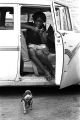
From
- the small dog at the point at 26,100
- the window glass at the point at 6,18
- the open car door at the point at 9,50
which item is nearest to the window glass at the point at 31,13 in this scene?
the window glass at the point at 6,18

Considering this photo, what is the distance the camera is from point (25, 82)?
907 centimetres

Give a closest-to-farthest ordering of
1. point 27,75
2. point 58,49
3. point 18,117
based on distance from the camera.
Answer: point 18,117, point 58,49, point 27,75

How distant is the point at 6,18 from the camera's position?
9.38m

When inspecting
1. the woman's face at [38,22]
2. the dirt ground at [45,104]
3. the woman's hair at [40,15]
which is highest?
the woman's hair at [40,15]

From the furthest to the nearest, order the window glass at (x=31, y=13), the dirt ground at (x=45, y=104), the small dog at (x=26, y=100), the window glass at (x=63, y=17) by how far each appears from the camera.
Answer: the window glass at (x=63, y=17) < the window glass at (x=31, y=13) < the small dog at (x=26, y=100) < the dirt ground at (x=45, y=104)

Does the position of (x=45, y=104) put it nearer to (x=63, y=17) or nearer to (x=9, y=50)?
(x=9, y=50)

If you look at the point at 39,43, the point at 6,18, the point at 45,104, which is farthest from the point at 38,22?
the point at 45,104

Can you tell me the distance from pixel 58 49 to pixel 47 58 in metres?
0.63

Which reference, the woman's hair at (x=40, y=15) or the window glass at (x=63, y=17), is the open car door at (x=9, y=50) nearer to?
the woman's hair at (x=40, y=15)

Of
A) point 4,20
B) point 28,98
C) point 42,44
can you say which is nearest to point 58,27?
point 42,44

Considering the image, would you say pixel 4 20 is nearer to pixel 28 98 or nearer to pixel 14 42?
pixel 14 42

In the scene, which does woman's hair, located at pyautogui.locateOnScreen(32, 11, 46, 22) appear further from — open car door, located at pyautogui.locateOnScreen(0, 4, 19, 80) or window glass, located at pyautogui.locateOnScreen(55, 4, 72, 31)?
open car door, located at pyautogui.locateOnScreen(0, 4, 19, 80)

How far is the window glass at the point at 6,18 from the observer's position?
30.2ft

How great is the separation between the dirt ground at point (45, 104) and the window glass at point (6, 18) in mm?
1427
